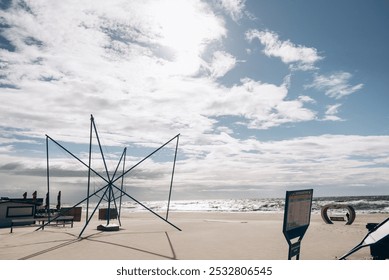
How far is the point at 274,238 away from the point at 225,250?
15.2 ft

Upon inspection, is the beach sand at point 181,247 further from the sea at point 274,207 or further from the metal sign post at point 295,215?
the sea at point 274,207

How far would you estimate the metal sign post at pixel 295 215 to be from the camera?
7.89 metres

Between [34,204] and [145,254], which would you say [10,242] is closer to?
[145,254]

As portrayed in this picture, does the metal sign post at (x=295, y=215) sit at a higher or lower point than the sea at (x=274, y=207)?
higher

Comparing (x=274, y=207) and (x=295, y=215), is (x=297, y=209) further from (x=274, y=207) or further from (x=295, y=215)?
(x=274, y=207)

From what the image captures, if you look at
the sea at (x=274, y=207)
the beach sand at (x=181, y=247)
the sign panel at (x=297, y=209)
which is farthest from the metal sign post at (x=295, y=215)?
the sea at (x=274, y=207)

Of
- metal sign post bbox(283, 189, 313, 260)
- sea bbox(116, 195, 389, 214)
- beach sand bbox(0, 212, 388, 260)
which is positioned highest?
metal sign post bbox(283, 189, 313, 260)

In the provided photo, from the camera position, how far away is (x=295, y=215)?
8.27 m

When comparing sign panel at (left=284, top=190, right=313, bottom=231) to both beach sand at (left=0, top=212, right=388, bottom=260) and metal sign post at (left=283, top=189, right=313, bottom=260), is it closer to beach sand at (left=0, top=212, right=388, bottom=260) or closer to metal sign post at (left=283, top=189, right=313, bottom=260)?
metal sign post at (left=283, top=189, right=313, bottom=260)

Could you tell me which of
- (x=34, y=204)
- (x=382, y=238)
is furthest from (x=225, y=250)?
(x=34, y=204)

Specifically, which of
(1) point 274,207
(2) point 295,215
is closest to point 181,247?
(2) point 295,215

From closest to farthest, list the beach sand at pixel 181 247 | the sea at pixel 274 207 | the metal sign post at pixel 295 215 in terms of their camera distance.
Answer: the metal sign post at pixel 295 215, the beach sand at pixel 181 247, the sea at pixel 274 207

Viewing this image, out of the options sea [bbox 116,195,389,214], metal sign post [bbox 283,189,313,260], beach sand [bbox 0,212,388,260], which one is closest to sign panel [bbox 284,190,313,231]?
metal sign post [bbox 283,189,313,260]

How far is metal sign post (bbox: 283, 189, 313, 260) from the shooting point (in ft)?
25.9
